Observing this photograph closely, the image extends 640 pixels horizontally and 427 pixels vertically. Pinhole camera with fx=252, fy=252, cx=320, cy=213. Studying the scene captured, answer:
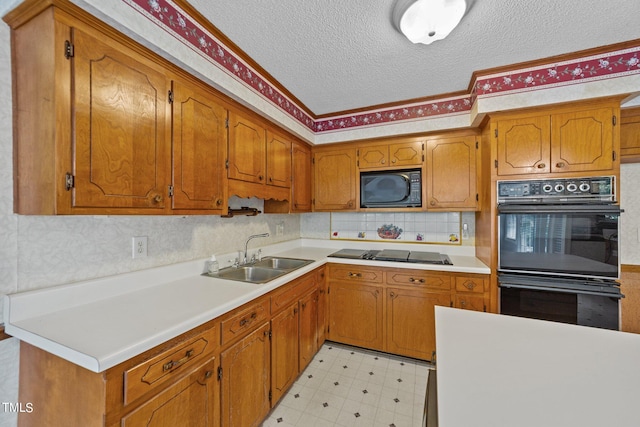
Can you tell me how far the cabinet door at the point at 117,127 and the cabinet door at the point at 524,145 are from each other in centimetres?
228

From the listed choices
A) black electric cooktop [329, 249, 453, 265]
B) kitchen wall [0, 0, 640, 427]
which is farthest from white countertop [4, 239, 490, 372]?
black electric cooktop [329, 249, 453, 265]

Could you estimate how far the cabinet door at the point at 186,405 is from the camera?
912 mm

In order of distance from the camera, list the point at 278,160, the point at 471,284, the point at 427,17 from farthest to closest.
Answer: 1. the point at 278,160
2. the point at 471,284
3. the point at 427,17

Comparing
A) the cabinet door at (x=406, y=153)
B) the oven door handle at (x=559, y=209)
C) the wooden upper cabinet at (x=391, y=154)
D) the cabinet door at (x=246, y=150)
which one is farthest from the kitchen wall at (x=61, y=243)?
the oven door handle at (x=559, y=209)

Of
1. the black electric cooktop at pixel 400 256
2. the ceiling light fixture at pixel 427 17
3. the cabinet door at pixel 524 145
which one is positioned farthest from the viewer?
the black electric cooktop at pixel 400 256

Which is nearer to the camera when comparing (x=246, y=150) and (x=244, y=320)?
(x=244, y=320)

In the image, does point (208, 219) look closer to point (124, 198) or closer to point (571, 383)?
point (124, 198)

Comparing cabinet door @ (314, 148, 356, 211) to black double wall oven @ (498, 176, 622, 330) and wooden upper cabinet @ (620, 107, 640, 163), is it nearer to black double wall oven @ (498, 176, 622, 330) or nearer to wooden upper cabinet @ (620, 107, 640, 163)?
black double wall oven @ (498, 176, 622, 330)

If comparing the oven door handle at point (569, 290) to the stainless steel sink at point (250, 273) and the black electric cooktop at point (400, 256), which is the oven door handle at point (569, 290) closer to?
the black electric cooktop at point (400, 256)

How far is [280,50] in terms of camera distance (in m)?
1.67

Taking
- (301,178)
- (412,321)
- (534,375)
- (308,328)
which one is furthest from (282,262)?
(534,375)

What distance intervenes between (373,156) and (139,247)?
2156 mm

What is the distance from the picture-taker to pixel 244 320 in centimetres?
139

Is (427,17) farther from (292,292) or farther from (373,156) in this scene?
(292,292)
